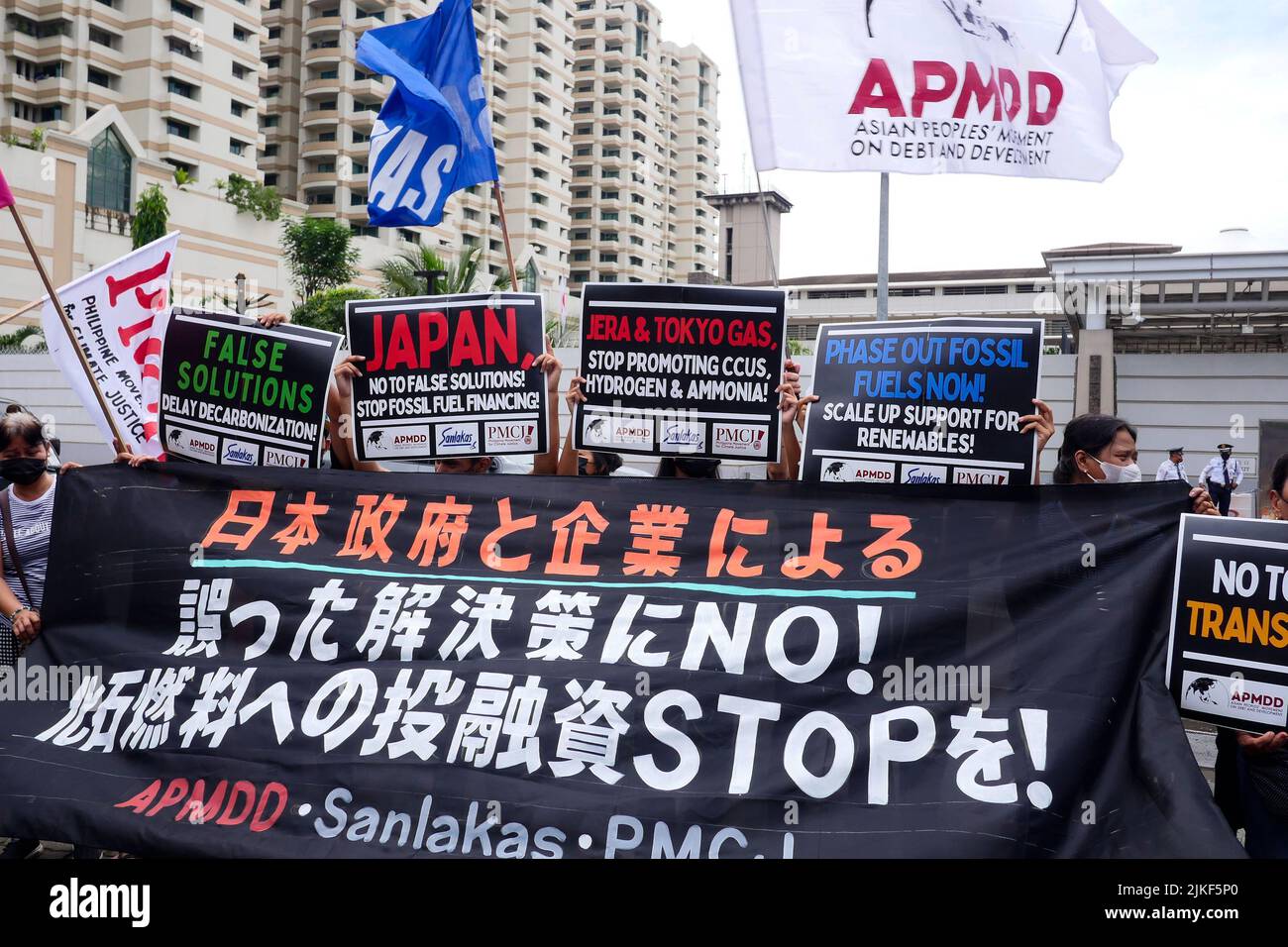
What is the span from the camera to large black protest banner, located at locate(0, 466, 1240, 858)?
290 cm

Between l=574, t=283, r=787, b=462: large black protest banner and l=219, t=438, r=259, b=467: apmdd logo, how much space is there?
1.51 m

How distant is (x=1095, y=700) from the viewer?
2957 millimetres

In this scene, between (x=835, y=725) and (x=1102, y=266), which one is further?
(x=1102, y=266)

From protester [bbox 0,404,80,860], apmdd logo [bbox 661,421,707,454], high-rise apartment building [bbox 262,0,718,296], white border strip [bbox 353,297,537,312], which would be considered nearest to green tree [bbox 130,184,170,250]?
high-rise apartment building [bbox 262,0,718,296]

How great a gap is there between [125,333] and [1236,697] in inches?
199

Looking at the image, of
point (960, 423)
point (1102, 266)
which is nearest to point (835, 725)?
point (960, 423)

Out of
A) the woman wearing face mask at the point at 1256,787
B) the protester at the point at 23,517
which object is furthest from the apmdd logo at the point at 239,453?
the woman wearing face mask at the point at 1256,787

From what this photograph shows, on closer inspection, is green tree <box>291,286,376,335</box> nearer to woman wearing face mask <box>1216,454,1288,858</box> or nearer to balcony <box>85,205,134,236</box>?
balcony <box>85,205,134,236</box>

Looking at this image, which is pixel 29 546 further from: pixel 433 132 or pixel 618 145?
pixel 618 145

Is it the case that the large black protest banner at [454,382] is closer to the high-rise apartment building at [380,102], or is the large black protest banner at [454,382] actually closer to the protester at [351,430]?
the protester at [351,430]

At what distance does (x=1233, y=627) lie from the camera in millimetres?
2918
